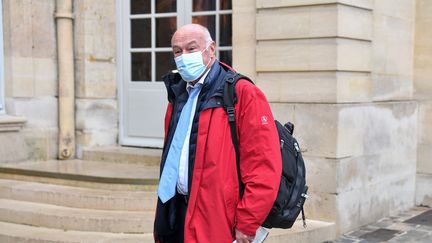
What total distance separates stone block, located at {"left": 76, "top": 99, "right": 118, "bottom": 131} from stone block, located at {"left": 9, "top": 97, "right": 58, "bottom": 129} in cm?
29

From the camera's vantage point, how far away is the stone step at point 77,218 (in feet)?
17.3

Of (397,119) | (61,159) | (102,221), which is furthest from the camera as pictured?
(61,159)

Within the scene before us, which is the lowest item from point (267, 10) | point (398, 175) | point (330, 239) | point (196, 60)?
point (330, 239)

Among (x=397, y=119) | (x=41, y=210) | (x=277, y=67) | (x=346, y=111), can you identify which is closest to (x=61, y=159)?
(x=41, y=210)

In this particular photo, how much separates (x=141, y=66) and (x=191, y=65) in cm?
472

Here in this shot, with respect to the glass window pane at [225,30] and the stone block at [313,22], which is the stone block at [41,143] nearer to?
the glass window pane at [225,30]

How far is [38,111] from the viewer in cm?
717

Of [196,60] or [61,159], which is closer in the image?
[196,60]

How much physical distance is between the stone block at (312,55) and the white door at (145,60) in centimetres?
154

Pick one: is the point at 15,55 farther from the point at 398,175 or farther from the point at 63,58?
the point at 398,175

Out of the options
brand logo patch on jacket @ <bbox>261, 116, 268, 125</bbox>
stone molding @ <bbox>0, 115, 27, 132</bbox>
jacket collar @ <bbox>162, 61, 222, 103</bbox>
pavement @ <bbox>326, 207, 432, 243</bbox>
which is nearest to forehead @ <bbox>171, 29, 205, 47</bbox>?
jacket collar @ <bbox>162, 61, 222, 103</bbox>

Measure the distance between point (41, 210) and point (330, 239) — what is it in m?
2.74

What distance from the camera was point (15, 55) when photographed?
6949mm

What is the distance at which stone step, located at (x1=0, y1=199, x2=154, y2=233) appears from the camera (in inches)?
208
